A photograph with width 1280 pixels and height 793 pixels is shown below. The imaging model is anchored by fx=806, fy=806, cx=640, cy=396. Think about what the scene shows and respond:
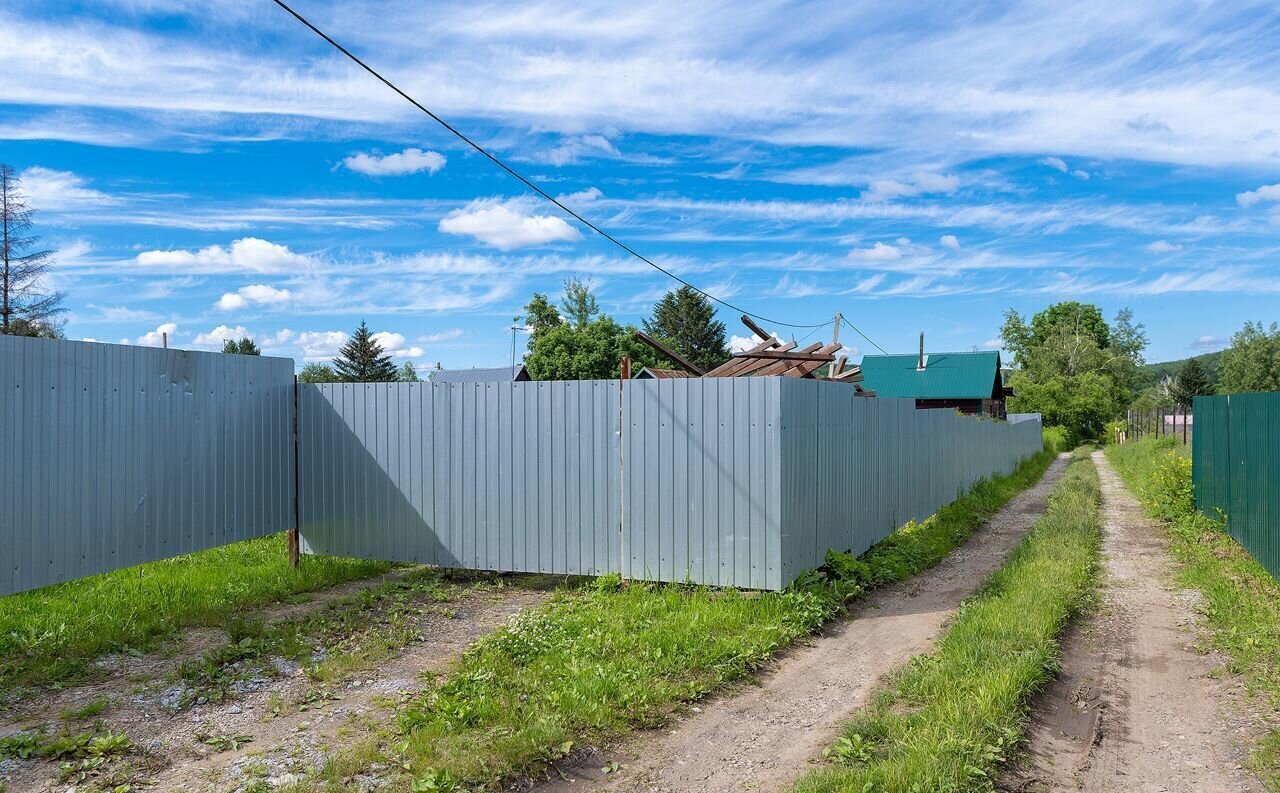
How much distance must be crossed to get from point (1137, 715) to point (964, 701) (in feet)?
3.85

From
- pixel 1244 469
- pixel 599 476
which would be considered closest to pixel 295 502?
pixel 599 476

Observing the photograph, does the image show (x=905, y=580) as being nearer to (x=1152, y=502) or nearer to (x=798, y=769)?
(x=798, y=769)

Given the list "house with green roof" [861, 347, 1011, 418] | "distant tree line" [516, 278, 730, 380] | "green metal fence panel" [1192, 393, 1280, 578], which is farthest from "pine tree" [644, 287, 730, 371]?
"green metal fence panel" [1192, 393, 1280, 578]

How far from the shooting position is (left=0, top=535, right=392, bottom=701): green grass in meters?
5.52

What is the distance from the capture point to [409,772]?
12.2 feet

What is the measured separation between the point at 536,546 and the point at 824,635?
9.22 feet

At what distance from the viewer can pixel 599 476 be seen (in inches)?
286

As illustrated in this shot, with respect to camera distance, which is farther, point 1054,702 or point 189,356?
point 189,356

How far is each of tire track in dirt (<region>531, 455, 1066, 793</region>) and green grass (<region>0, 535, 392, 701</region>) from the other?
3859 millimetres

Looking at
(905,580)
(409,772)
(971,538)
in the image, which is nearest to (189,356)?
(409,772)

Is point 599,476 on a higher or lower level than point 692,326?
lower

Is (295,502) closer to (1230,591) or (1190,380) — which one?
(1230,591)

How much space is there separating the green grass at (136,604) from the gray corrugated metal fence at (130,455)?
0.37m

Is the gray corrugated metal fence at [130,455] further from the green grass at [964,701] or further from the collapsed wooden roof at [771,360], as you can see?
the green grass at [964,701]
